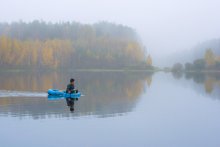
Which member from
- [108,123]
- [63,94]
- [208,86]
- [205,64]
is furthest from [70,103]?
[205,64]

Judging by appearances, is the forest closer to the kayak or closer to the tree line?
the tree line

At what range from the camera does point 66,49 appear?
365 ft

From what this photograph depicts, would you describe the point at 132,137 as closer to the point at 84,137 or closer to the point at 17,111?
the point at 84,137

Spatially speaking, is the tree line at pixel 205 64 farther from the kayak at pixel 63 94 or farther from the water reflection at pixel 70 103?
the water reflection at pixel 70 103

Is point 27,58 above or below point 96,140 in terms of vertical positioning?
above

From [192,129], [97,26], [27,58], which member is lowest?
[192,129]

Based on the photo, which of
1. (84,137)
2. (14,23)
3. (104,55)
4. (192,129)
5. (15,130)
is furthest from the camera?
(14,23)

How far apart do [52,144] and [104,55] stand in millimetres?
97633

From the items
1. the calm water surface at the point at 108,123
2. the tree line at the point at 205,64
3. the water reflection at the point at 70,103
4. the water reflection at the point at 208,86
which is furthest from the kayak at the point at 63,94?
the tree line at the point at 205,64

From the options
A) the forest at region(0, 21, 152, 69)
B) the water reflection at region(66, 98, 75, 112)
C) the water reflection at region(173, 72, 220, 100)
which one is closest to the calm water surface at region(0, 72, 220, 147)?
the water reflection at region(66, 98, 75, 112)

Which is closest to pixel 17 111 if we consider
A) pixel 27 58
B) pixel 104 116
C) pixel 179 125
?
pixel 104 116

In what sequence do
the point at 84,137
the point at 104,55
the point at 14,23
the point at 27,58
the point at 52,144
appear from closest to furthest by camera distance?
the point at 52,144
the point at 84,137
the point at 27,58
the point at 104,55
the point at 14,23

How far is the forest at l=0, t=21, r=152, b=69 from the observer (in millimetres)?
100000

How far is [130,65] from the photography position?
10725cm
